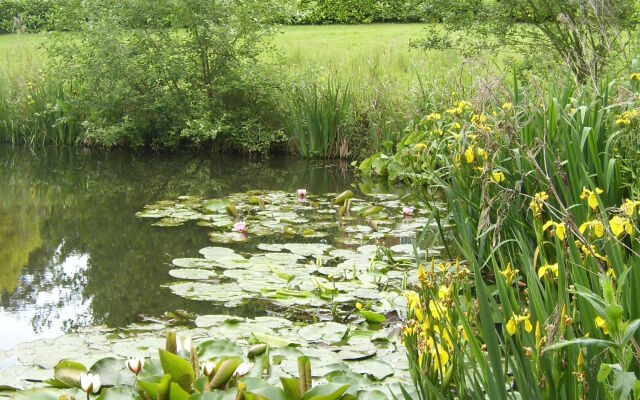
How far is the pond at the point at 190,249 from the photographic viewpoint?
179 inches

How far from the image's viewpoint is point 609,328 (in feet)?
5.41

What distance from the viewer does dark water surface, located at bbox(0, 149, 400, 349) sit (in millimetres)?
4730

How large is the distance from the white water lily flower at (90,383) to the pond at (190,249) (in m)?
0.62

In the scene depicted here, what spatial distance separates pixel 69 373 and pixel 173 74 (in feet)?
25.0

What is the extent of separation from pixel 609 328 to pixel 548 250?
7.64 feet

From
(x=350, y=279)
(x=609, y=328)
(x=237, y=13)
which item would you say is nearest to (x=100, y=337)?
(x=350, y=279)

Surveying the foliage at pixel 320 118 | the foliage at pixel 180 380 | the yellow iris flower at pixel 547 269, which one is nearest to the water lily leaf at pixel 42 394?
the foliage at pixel 180 380

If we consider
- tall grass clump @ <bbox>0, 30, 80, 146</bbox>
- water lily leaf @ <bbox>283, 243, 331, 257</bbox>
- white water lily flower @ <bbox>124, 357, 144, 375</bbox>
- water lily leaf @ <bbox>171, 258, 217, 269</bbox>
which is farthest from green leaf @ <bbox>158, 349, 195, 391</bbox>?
tall grass clump @ <bbox>0, 30, 80, 146</bbox>

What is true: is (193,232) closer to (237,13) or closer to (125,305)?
(125,305)

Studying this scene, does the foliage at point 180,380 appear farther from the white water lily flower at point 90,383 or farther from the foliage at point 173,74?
the foliage at point 173,74

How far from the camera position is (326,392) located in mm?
2908

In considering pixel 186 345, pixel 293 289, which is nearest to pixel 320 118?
pixel 293 289

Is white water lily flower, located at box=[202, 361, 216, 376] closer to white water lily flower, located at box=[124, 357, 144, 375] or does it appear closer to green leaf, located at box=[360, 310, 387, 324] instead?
white water lily flower, located at box=[124, 357, 144, 375]

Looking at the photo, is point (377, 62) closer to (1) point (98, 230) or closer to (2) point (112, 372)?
(1) point (98, 230)
